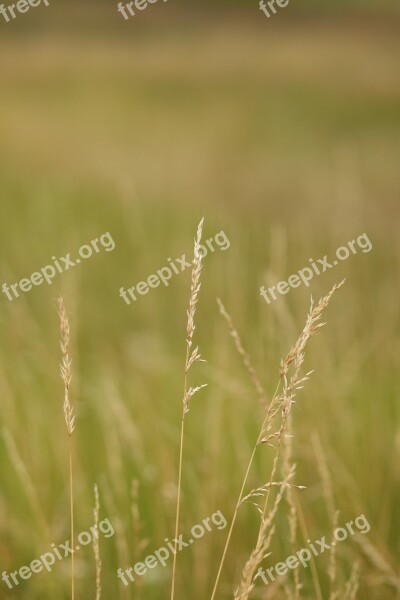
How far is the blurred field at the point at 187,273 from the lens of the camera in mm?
2184

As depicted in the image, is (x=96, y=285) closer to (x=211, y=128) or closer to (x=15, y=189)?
(x=15, y=189)

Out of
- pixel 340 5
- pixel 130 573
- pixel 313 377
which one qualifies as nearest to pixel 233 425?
pixel 313 377

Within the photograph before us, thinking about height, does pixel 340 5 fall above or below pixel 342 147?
above

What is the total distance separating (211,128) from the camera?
8484 mm

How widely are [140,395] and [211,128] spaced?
6.14m

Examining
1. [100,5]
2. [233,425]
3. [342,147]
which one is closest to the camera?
[233,425]

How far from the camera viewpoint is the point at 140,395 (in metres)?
2.76

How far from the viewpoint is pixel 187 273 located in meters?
4.93

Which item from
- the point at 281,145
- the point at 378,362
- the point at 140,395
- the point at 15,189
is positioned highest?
the point at 15,189

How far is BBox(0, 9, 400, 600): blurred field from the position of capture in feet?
7.16

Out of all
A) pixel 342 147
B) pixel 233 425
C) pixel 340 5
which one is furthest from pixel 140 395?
pixel 342 147

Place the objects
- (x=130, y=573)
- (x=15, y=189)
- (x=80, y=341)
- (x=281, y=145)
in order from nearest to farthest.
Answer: (x=130, y=573)
(x=80, y=341)
(x=15, y=189)
(x=281, y=145)

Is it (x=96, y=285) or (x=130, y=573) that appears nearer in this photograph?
(x=130, y=573)

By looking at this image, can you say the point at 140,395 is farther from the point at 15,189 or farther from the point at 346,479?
the point at 15,189
